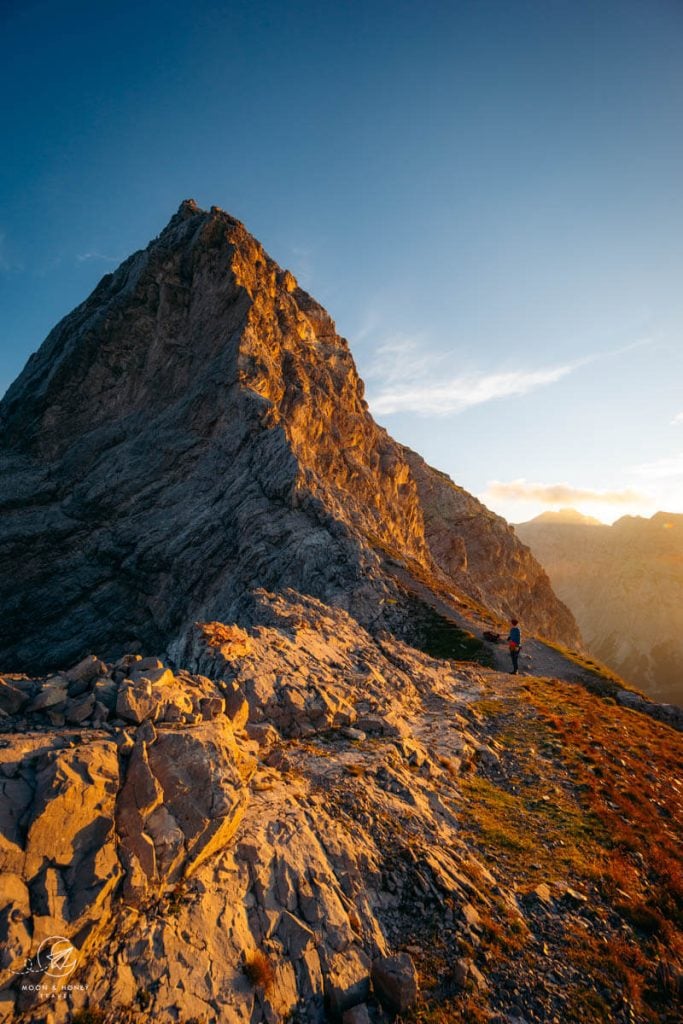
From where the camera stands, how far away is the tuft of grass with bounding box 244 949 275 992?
8.25 m

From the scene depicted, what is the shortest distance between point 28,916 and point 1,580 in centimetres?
5840

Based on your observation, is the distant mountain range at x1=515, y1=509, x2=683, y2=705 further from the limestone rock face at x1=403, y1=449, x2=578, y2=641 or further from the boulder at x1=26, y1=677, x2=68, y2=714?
the boulder at x1=26, y1=677, x2=68, y2=714

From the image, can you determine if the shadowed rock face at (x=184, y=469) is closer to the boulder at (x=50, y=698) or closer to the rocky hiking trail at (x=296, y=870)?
the rocky hiking trail at (x=296, y=870)

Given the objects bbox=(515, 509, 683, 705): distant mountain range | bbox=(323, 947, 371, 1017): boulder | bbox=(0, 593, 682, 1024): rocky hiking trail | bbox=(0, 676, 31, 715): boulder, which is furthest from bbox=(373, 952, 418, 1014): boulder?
bbox=(515, 509, 683, 705): distant mountain range

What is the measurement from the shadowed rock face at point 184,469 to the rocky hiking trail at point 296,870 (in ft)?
56.9

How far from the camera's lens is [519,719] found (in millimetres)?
23578

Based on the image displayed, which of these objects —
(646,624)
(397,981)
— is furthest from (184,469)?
(646,624)

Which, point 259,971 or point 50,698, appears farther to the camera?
point 50,698

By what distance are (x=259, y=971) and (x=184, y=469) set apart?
54.7 m

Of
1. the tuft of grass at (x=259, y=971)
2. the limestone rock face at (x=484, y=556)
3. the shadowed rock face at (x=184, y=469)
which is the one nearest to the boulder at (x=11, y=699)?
the tuft of grass at (x=259, y=971)

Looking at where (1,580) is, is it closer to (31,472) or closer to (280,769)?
(31,472)

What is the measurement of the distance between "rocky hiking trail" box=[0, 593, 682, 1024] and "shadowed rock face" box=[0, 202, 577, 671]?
17.4m

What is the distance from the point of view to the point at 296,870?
411 inches

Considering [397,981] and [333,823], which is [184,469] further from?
[397,981]
